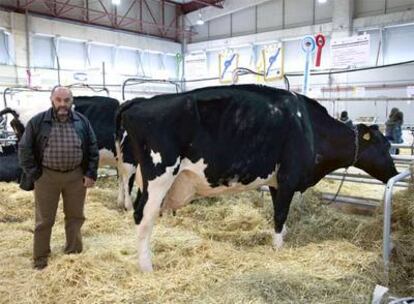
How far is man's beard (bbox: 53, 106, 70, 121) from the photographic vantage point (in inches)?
156

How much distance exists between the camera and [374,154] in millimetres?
5035

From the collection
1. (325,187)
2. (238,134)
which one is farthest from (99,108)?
(325,187)

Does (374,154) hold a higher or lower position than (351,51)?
lower

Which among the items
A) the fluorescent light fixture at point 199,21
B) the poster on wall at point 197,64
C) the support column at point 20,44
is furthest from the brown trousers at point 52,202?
the fluorescent light fixture at point 199,21

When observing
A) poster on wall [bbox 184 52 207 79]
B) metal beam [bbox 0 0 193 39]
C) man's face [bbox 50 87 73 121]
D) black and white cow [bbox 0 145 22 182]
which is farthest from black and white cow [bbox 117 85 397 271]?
metal beam [bbox 0 0 193 39]

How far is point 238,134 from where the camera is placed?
165 inches

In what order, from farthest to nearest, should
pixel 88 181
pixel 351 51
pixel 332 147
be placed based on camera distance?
pixel 351 51
pixel 332 147
pixel 88 181

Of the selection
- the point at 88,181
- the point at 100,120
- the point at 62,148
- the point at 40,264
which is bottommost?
the point at 40,264

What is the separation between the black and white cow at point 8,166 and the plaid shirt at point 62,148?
4641mm

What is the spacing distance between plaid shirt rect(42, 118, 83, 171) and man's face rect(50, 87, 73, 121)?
74 mm

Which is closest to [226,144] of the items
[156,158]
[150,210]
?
[156,158]

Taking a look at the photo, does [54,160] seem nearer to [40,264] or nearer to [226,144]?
[40,264]

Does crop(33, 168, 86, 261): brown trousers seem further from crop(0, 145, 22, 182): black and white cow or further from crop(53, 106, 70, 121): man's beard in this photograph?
crop(0, 145, 22, 182): black and white cow

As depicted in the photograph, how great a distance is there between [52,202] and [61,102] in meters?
0.93
